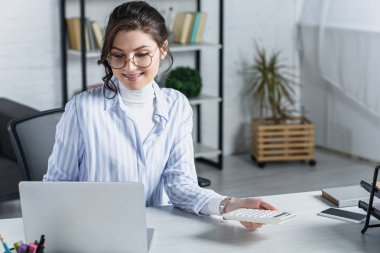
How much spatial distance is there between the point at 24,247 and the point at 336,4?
4.14m

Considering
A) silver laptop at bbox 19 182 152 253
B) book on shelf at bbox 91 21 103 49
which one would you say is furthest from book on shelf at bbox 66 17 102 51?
silver laptop at bbox 19 182 152 253

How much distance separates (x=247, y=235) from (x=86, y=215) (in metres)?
0.47

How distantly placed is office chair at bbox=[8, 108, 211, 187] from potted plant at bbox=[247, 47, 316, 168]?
2.72 m

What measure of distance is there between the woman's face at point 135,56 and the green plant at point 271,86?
10.8ft

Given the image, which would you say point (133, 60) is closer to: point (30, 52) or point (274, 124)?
point (30, 52)

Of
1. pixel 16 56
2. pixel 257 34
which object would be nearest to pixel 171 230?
pixel 16 56

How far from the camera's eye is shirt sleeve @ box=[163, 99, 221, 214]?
218 cm

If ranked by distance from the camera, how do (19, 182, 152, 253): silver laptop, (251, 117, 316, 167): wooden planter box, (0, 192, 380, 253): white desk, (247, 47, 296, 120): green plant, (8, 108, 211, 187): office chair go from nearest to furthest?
(19, 182, 152, 253): silver laptop, (0, 192, 380, 253): white desk, (8, 108, 211, 187): office chair, (251, 117, 316, 167): wooden planter box, (247, 47, 296, 120): green plant

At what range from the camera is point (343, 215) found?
213 cm

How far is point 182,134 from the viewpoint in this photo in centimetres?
232

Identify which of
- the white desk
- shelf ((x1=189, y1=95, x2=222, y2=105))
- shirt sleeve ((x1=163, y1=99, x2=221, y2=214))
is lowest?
shelf ((x1=189, y1=95, x2=222, y2=105))

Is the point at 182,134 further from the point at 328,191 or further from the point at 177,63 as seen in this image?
the point at 177,63

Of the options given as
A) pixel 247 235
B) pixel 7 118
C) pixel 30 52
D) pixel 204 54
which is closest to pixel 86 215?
pixel 247 235

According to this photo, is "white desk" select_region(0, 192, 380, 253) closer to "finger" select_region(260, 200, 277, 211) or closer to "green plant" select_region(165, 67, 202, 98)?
"finger" select_region(260, 200, 277, 211)
